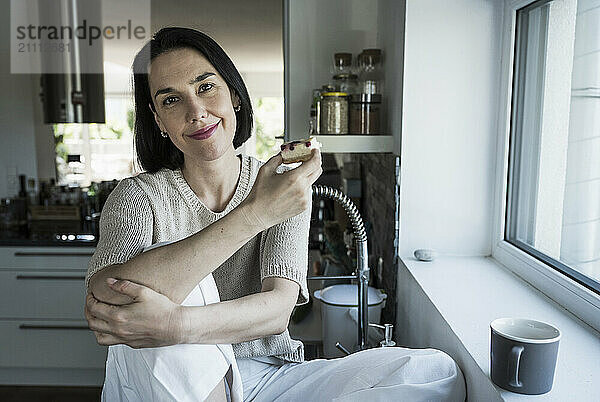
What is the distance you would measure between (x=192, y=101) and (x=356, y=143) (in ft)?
2.36

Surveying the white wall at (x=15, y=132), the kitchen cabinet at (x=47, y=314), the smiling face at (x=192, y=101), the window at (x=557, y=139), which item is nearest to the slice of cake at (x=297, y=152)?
the smiling face at (x=192, y=101)

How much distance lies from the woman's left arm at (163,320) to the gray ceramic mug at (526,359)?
0.47 meters

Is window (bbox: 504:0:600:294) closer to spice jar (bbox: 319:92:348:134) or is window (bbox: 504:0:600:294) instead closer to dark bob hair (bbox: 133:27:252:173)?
spice jar (bbox: 319:92:348:134)

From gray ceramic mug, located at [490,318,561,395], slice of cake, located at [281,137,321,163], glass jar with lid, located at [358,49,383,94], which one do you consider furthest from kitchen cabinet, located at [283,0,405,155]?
gray ceramic mug, located at [490,318,561,395]

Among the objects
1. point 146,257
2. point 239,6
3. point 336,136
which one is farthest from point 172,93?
point 239,6

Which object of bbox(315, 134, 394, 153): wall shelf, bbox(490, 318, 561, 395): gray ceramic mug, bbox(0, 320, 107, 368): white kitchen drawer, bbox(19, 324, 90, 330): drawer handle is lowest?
bbox(0, 320, 107, 368): white kitchen drawer

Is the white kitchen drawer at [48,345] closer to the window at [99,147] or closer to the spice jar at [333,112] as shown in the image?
the window at [99,147]

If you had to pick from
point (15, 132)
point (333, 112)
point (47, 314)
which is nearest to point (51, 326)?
point (47, 314)

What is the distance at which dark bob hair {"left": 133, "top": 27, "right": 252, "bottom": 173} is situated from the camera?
137cm

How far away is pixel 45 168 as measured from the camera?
3.15 m

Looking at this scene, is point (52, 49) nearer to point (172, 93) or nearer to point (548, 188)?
point (172, 93)

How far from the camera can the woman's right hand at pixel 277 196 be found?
1092 millimetres

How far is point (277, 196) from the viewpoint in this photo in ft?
3.59

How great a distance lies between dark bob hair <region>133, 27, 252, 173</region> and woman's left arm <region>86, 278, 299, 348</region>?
17.7 inches
